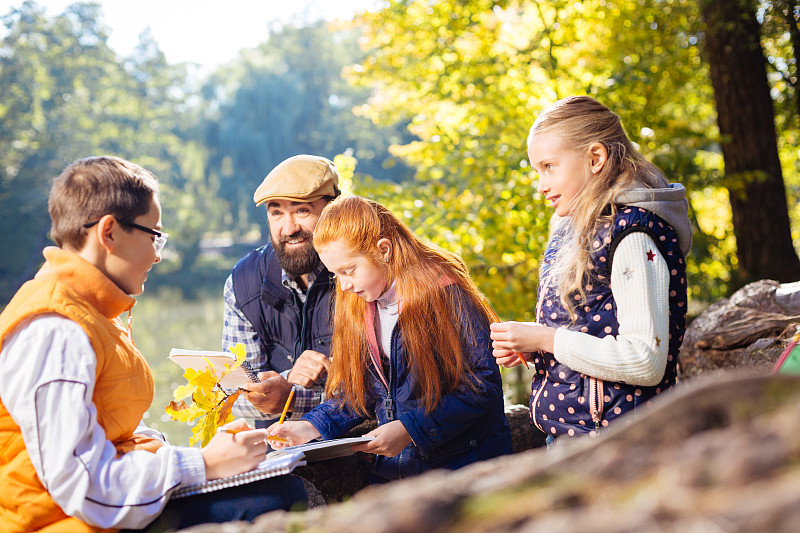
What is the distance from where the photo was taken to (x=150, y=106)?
3931 cm

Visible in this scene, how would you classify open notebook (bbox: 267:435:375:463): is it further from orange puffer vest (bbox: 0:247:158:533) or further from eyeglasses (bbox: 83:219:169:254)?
eyeglasses (bbox: 83:219:169:254)

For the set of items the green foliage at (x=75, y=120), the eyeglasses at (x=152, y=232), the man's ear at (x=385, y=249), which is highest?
the green foliage at (x=75, y=120)

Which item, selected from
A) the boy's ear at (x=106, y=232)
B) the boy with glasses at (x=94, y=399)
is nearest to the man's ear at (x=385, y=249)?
the boy with glasses at (x=94, y=399)

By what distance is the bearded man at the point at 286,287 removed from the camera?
3.00 metres

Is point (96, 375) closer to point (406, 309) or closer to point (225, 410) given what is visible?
point (225, 410)

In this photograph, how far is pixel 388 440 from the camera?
90.4 inches

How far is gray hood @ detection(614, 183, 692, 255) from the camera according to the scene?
1.95 meters

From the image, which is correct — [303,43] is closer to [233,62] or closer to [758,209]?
[233,62]

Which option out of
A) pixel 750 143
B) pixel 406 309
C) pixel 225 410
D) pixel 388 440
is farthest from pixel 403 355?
pixel 750 143

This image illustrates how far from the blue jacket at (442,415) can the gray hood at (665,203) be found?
0.73 m

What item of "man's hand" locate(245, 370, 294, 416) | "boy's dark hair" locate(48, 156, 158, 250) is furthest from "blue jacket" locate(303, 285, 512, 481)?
"boy's dark hair" locate(48, 156, 158, 250)

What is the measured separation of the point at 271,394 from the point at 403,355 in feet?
1.80

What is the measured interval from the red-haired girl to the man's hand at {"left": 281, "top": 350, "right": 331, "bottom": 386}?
192 mm

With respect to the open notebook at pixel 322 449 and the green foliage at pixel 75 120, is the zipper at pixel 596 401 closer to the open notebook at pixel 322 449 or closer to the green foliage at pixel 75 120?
the open notebook at pixel 322 449
